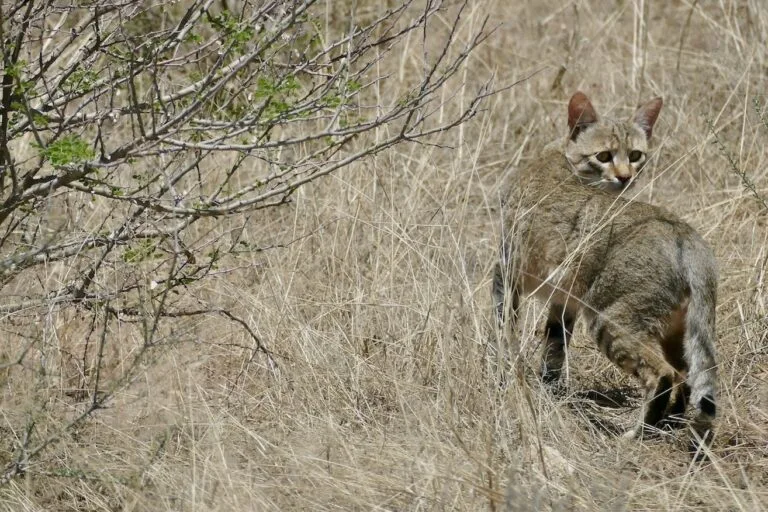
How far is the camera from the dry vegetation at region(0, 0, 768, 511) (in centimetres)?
351

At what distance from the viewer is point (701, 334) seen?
421cm

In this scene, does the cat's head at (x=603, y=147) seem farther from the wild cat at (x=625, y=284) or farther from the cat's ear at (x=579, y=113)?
the wild cat at (x=625, y=284)

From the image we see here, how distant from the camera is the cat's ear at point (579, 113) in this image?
17.5ft

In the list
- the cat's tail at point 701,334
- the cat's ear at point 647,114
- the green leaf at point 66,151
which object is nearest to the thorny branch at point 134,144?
the green leaf at point 66,151

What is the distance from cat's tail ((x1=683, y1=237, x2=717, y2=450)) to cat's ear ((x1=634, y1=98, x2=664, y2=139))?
1.28 m

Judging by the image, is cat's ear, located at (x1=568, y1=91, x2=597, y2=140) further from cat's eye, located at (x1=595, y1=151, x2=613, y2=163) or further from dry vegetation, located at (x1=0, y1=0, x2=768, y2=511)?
dry vegetation, located at (x1=0, y1=0, x2=768, y2=511)

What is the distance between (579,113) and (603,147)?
8.2 inches

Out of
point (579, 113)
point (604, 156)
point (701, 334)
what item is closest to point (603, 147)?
point (604, 156)

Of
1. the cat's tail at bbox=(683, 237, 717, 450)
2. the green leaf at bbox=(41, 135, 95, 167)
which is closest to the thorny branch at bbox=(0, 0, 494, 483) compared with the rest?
the green leaf at bbox=(41, 135, 95, 167)

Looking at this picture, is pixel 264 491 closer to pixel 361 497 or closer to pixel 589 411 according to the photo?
pixel 361 497

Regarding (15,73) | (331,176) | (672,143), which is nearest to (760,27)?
(672,143)

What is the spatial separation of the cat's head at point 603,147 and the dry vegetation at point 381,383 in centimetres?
56

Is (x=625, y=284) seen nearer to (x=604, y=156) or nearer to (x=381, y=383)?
(x=381, y=383)

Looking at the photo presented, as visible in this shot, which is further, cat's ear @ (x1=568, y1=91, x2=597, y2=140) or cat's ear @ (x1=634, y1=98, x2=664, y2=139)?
cat's ear @ (x1=634, y1=98, x2=664, y2=139)
